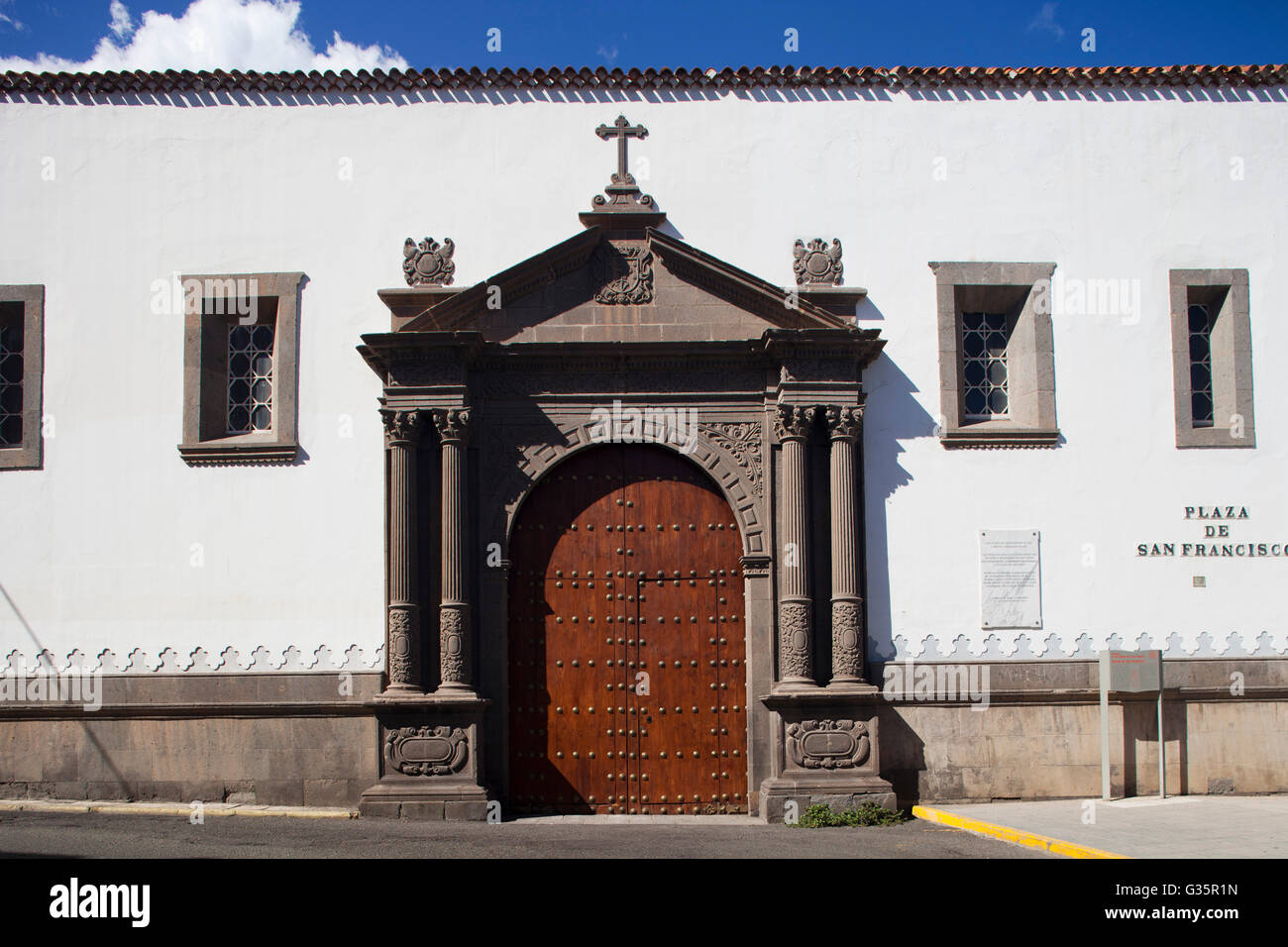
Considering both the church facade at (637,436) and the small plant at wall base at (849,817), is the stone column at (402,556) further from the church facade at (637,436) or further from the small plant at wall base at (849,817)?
the small plant at wall base at (849,817)

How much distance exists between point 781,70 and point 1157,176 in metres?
3.79

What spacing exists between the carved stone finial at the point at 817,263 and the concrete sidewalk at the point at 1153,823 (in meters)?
4.91

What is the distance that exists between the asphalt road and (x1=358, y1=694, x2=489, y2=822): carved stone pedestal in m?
0.34

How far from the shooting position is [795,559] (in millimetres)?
11453

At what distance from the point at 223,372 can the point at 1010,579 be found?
768 centimetres

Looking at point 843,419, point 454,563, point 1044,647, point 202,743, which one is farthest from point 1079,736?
point 202,743

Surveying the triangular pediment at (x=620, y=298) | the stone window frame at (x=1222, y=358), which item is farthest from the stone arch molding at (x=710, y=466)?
the stone window frame at (x=1222, y=358)

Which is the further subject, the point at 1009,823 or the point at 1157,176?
the point at 1157,176

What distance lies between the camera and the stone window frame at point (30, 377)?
1202 cm

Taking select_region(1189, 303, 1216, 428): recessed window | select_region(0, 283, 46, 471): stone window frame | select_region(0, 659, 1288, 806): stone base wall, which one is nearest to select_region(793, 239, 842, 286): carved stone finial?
select_region(1189, 303, 1216, 428): recessed window

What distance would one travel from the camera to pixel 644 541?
11.9m

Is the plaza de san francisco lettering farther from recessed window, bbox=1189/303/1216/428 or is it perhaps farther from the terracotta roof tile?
the terracotta roof tile
